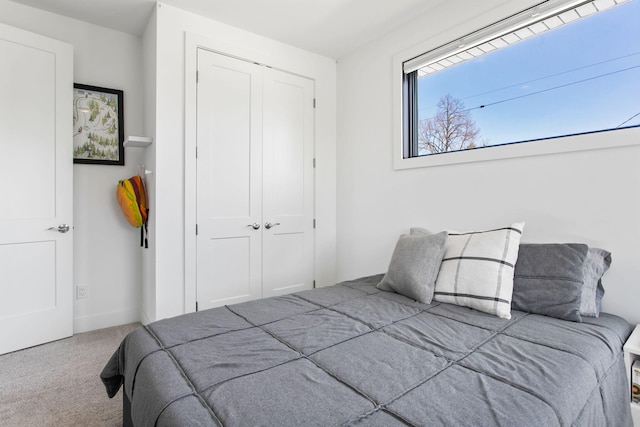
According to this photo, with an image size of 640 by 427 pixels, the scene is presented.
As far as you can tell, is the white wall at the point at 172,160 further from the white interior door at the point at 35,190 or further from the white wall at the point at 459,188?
the white wall at the point at 459,188

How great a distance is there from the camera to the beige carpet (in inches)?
65.7

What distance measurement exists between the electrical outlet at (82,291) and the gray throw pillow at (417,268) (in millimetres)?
2517

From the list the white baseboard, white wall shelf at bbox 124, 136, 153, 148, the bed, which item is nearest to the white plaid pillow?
the bed

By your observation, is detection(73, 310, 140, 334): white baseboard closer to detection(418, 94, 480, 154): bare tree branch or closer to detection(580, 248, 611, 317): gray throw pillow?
detection(418, 94, 480, 154): bare tree branch

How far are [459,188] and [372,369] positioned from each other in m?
1.67

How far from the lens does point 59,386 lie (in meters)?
1.94

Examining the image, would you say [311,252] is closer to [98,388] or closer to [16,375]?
[98,388]

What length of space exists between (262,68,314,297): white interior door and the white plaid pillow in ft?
5.26

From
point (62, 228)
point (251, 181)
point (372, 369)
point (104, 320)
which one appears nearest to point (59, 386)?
point (104, 320)

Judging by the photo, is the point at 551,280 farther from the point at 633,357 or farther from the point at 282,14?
the point at 282,14

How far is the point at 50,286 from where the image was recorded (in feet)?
8.29

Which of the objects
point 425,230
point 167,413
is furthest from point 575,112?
point 167,413

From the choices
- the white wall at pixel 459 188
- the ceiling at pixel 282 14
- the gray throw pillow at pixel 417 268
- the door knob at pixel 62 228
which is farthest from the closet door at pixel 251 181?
the gray throw pillow at pixel 417 268

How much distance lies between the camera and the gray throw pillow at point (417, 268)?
6.06 feet
